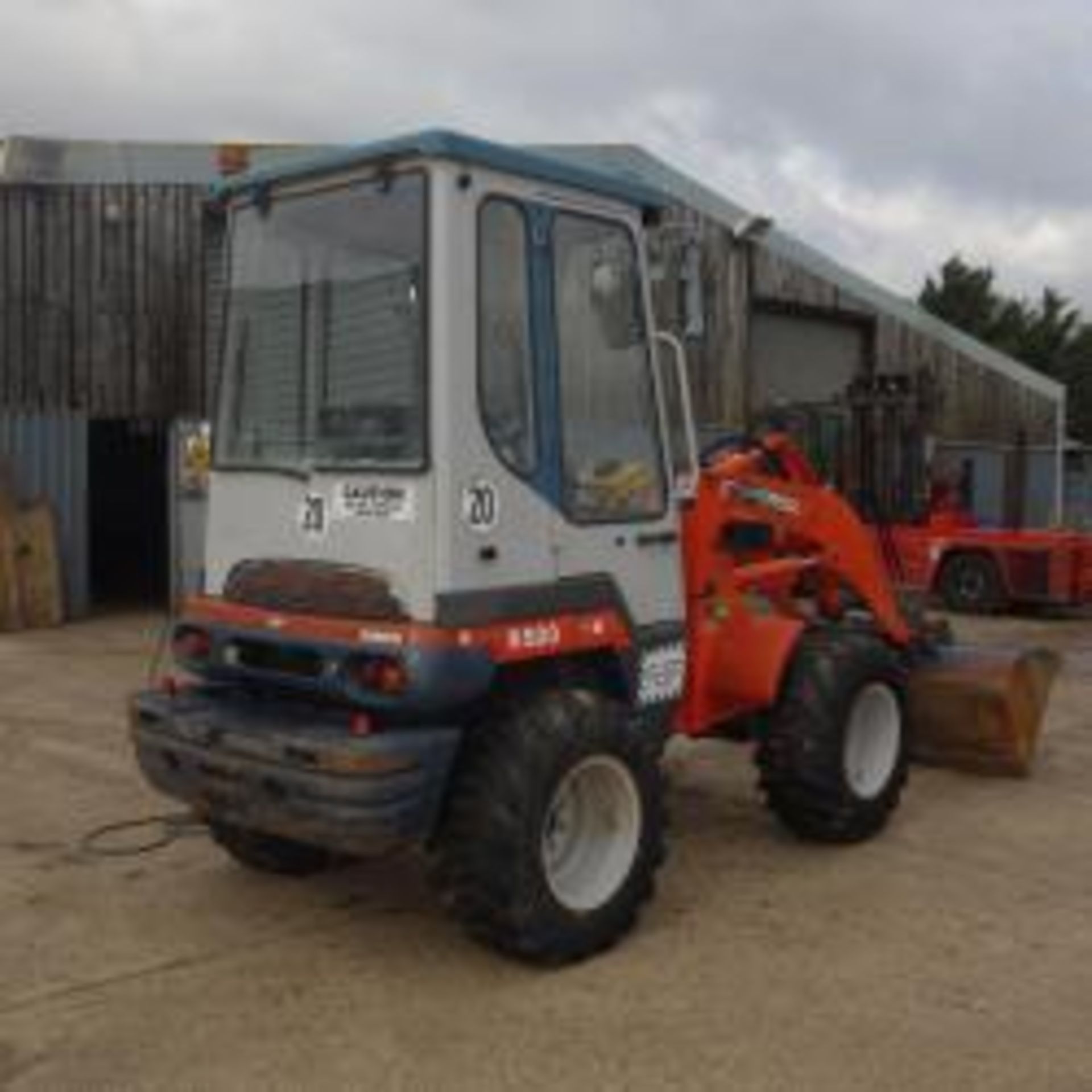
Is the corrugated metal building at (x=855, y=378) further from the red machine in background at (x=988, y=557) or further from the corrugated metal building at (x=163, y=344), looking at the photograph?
the red machine in background at (x=988, y=557)

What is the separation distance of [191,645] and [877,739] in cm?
322

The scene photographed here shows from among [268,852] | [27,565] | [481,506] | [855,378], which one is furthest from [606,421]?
[27,565]

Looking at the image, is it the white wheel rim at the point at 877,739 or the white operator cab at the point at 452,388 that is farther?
the white wheel rim at the point at 877,739

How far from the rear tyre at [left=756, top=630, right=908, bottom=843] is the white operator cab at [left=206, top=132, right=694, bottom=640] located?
34.2 inches

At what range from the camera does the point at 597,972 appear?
5.86 metres

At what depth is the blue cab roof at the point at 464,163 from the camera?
5.73 metres

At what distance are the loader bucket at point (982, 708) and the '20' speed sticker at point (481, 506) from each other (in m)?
3.86

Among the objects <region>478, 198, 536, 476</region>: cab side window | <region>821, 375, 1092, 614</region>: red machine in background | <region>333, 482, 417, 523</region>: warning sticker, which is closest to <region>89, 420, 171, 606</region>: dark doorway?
<region>821, 375, 1092, 614</region>: red machine in background

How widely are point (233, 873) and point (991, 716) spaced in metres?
4.27

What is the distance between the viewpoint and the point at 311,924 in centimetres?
644

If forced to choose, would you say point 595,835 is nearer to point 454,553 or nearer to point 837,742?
point 454,553

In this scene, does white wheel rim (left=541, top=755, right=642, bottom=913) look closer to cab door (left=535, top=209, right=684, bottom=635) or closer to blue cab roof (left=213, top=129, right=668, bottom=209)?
cab door (left=535, top=209, right=684, bottom=635)

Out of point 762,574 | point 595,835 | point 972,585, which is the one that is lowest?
point 595,835

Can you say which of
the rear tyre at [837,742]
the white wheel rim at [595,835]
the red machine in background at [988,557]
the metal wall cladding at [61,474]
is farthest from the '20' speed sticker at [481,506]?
the metal wall cladding at [61,474]
